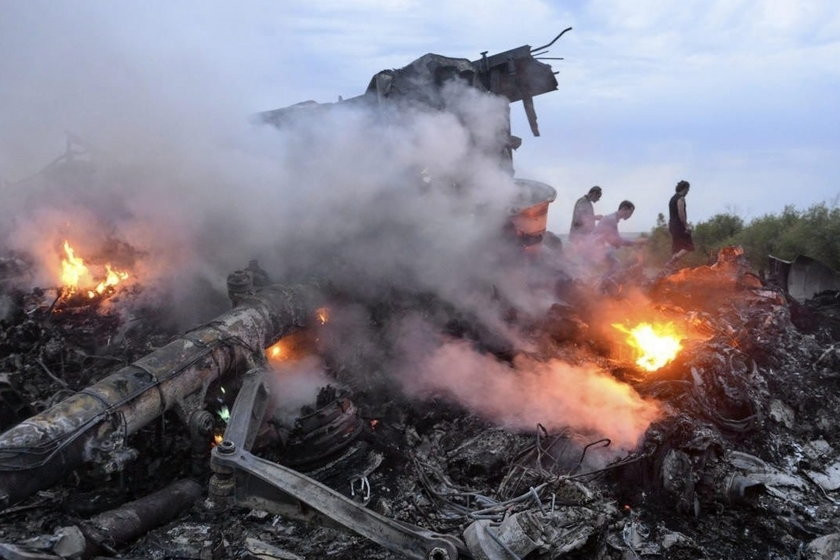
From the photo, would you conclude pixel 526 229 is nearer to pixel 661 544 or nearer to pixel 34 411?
pixel 661 544

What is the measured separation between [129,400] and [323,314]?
128 inches

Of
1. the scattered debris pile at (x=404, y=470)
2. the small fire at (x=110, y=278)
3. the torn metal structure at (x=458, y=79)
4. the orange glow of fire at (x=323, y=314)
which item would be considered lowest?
the scattered debris pile at (x=404, y=470)

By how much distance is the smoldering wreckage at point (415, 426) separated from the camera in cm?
457

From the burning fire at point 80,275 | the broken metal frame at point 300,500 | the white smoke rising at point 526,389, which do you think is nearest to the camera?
the broken metal frame at point 300,500

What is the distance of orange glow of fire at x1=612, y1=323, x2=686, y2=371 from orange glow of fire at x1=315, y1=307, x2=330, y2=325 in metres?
4.16

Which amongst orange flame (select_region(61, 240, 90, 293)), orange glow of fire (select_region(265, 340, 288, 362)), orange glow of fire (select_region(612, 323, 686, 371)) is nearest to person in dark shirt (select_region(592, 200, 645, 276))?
orange glow of fire (select_region(612, 323, 686, 371))

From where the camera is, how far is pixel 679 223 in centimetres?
1080

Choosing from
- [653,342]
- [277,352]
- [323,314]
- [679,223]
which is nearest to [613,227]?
[679,223]

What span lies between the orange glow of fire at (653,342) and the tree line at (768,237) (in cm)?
496

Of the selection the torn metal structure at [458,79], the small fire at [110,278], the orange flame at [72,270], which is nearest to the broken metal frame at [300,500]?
the small fire at [110,278]

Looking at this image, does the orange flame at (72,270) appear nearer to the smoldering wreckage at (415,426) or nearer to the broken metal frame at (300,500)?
the smoldering wreckage at (415,426)

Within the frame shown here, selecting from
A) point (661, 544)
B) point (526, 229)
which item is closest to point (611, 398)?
point (661, 544)

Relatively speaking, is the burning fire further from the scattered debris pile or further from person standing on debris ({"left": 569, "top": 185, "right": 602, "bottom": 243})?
person standing on debris ({"left": 569, "top": 185, "right": 602, "bottom": 243})

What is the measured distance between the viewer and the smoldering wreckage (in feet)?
15.0
